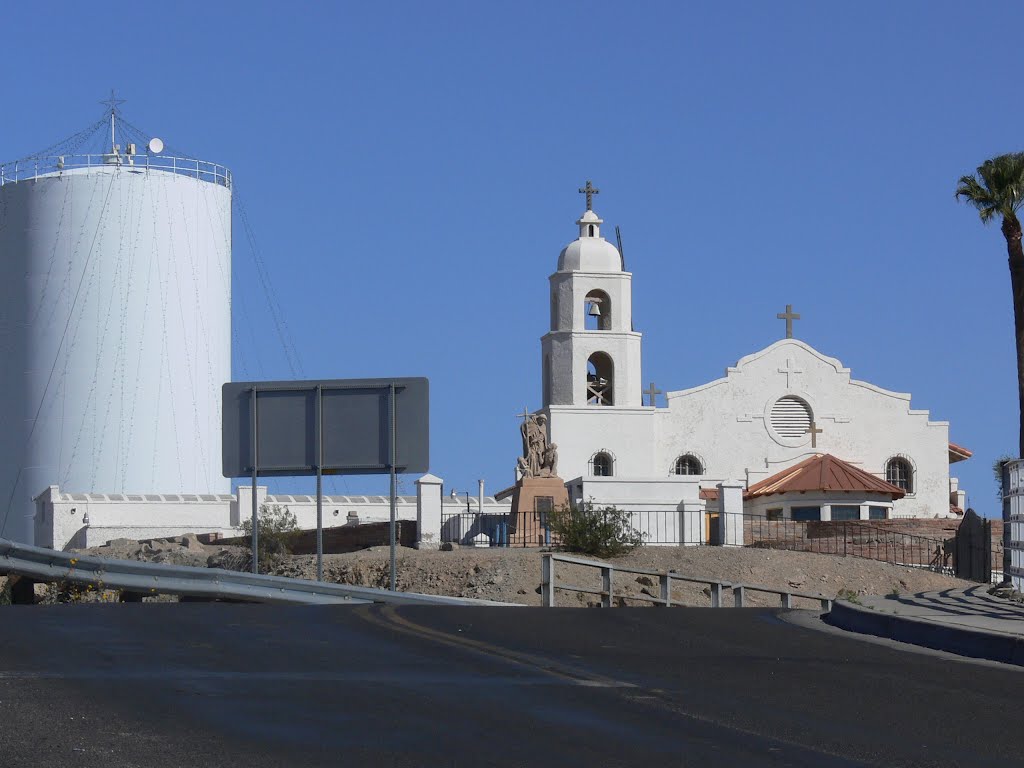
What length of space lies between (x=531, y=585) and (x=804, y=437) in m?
28.5

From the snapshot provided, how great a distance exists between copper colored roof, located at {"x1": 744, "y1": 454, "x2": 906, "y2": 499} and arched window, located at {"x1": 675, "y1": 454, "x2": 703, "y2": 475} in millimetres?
2528

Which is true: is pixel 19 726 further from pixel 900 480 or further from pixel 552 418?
pixel 900 480

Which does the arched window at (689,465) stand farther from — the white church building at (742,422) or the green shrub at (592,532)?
the green shrub at (592,532)

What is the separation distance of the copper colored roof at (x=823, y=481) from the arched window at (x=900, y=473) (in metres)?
2.19

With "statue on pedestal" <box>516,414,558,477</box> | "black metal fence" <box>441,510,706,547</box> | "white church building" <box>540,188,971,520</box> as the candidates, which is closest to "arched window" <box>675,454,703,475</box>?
"white church building" <box>540,188,971,520</box>

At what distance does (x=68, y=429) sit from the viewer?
67.5 m

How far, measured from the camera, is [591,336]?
62.8 m

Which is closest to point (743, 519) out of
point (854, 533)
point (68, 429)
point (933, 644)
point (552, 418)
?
point (854, 533)

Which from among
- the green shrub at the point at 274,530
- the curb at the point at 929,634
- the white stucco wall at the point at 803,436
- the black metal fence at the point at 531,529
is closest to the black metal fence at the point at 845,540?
the black metal fence at the point at 531,529

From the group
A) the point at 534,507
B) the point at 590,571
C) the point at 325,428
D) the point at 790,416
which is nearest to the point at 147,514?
the point at 534,507

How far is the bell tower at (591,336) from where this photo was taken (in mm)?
62781

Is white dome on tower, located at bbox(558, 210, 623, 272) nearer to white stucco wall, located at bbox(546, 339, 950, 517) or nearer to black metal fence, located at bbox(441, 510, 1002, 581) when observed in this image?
white stucco wall, located at bbox(546, 339, 950, 517)

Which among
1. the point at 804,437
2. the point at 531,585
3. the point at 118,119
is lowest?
the point at 531,585

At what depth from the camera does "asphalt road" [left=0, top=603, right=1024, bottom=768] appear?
333 inches
